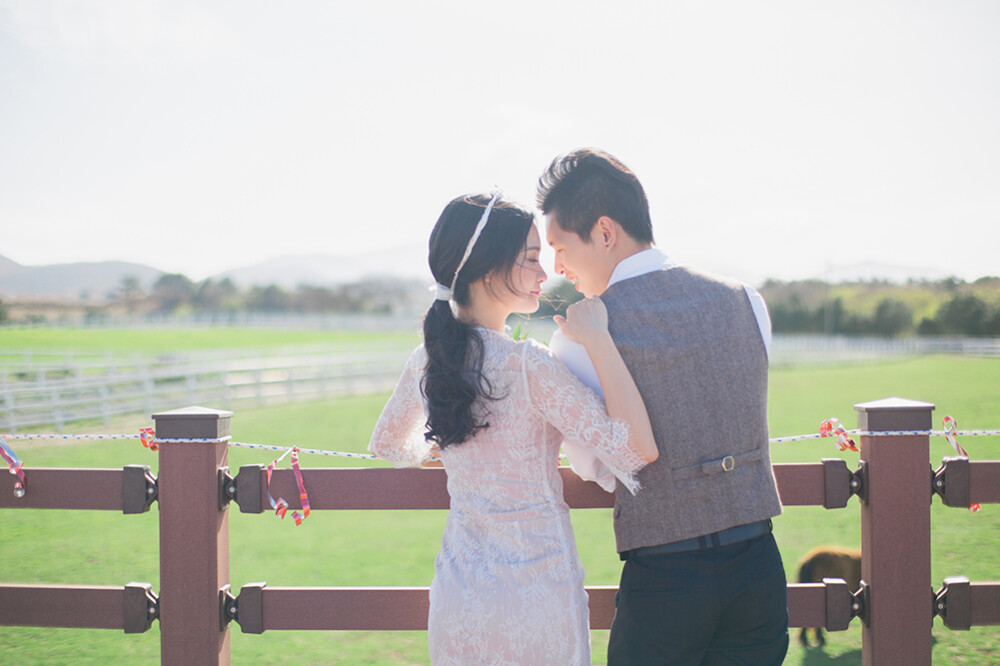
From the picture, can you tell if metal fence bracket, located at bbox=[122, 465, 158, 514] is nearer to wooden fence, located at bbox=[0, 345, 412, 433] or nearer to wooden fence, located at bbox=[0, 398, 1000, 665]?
wooden fence, located at bbox=[0, 398, 1000, 665]

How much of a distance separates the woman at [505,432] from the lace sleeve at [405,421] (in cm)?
2

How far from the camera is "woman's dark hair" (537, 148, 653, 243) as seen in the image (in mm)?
1597

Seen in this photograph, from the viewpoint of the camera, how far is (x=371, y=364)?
891 inches

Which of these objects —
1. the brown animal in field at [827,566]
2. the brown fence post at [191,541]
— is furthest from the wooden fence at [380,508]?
the brown animal in field at [827,566]

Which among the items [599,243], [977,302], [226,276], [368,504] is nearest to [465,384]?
[599,243]

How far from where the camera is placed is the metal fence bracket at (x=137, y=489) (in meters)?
2.29

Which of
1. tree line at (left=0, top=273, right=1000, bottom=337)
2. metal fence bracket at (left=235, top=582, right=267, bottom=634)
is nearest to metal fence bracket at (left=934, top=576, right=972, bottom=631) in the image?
tree line at (left=0, top=273, right=1000, bottom=337)

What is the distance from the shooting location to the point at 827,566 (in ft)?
12.1

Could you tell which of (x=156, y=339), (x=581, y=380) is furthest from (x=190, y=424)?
(x=156, y=339)

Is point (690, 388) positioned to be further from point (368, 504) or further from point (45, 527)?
point (45, 527)

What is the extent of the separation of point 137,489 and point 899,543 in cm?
241

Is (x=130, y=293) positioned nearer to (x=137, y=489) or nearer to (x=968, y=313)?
(x=968, y=313)

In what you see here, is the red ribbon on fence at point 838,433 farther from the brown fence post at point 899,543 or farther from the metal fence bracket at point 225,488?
the metal fence bracket at point 225,488

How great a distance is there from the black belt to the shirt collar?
0.59 m
